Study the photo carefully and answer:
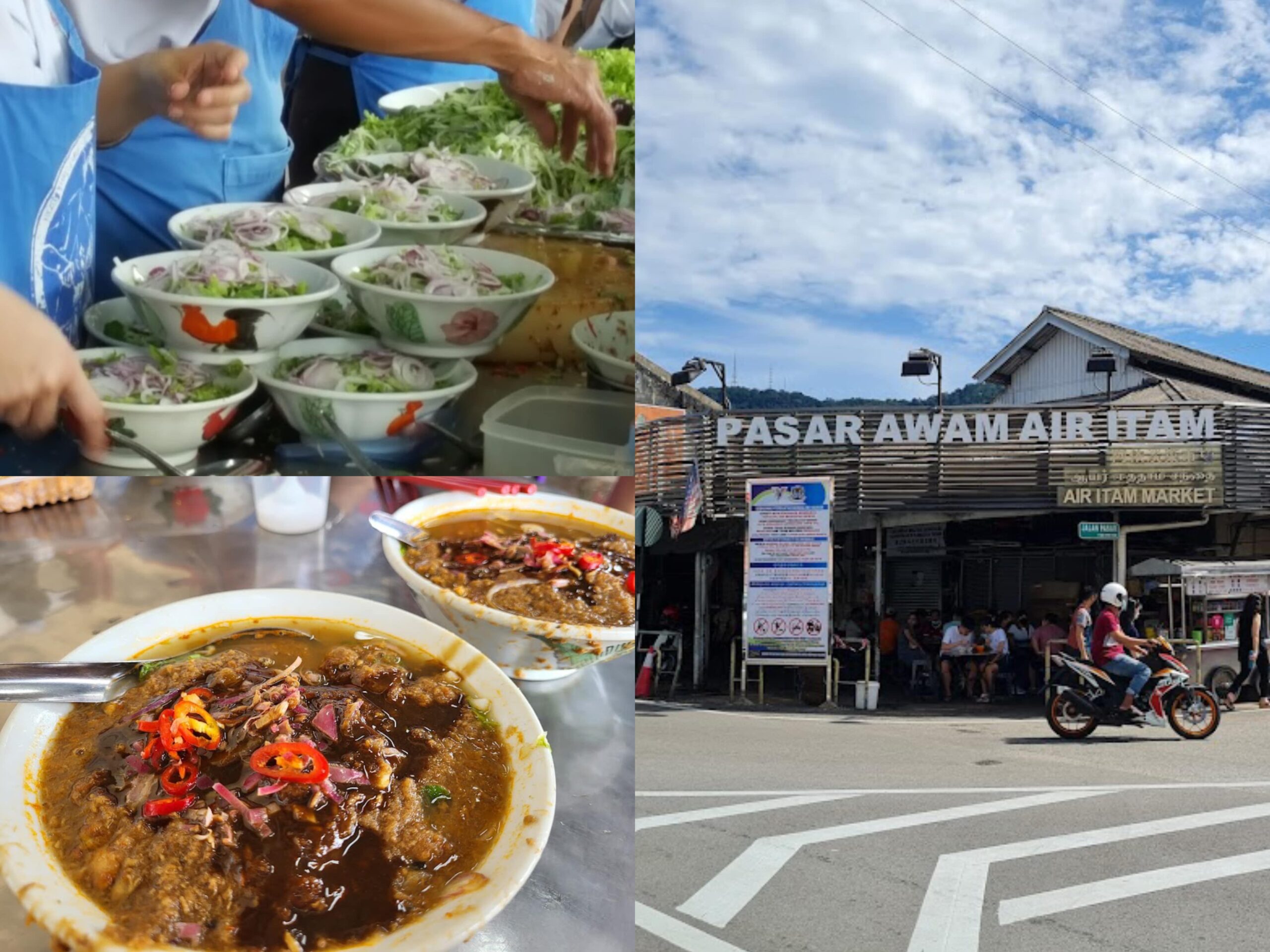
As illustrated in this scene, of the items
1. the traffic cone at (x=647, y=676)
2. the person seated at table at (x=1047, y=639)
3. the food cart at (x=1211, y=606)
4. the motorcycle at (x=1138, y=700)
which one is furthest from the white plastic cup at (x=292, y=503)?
the food cart at (x=1211, y=606)

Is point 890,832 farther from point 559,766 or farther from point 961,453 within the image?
point 559,766

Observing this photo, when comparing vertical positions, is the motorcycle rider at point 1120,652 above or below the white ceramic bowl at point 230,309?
below

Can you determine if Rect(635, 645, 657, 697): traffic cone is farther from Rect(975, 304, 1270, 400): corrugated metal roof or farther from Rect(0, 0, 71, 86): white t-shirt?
Rect(0, 0, 71, 86): white t-shirt

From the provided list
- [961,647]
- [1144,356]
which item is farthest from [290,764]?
[1144,356]

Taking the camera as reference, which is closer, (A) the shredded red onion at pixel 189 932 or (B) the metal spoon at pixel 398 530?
(A) the shredded red onion at pixel 189 932

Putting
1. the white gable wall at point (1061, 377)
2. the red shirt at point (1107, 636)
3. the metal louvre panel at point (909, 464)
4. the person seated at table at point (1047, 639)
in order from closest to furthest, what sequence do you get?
the red shirt at point (1107, 636)
the person seated at table at point (1047, 639)
the metal louvre panel at point (909, 464)
the white gable wall at point (1061, 377)

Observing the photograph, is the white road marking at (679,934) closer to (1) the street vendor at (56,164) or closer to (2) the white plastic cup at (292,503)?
(2) the white plastic cup at (292,503)
